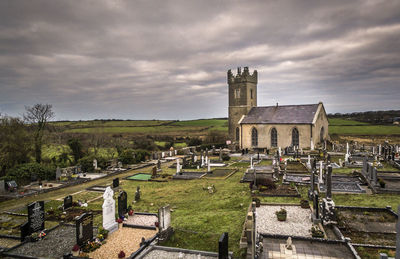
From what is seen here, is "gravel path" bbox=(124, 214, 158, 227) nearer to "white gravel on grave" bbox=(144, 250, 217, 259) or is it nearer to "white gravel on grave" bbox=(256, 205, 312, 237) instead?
"white gravel on grave" bbox=(144, 250, 217, 259)

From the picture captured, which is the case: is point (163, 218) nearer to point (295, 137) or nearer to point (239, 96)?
point (295, 137)

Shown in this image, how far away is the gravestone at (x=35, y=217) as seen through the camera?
1169cm

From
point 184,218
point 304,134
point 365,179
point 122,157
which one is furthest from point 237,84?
point 184,218

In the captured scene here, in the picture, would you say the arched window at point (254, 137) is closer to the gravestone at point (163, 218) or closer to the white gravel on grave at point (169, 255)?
the gravestone at point (163, 218)

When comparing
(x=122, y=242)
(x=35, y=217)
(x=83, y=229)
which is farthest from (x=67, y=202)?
(x=122, y=242)

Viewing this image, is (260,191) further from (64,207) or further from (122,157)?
(122,157)

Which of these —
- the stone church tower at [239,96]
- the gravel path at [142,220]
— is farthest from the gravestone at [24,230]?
the stone church tower at [239,96]

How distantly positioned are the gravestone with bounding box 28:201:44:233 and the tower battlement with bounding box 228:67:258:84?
40017 mm

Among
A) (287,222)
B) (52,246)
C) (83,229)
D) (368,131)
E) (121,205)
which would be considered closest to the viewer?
(83,229)

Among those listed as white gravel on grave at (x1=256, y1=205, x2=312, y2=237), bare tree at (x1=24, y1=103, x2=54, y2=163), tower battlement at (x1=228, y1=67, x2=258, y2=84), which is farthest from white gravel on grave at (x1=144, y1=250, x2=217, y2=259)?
tower battlement at (x1=228, y1=67, x2=258, y2=84)

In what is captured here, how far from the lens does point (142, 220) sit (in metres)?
13.4

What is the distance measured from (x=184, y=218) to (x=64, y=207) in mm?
7850

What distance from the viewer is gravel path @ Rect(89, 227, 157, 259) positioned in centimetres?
998

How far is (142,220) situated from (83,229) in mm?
3478
